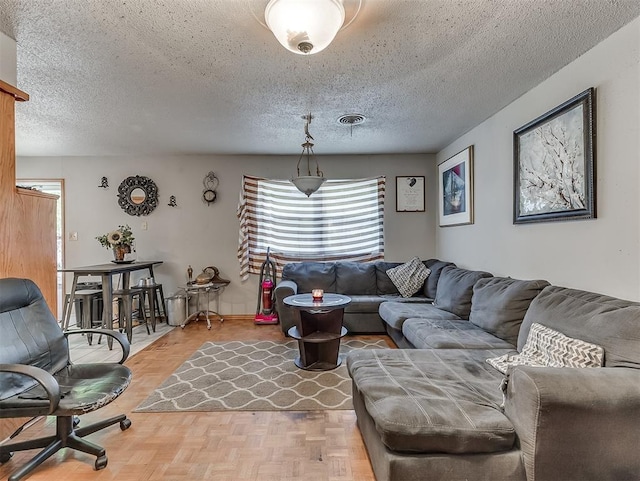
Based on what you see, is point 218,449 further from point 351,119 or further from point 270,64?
point 351,119

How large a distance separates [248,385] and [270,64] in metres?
2.40

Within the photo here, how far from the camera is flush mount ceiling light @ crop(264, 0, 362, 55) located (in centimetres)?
150

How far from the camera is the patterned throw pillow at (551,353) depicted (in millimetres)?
1619

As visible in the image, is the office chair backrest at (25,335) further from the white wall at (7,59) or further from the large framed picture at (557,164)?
the large framed picture at (557,164)

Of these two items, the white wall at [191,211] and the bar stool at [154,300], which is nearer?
the bar stool at [154,300]

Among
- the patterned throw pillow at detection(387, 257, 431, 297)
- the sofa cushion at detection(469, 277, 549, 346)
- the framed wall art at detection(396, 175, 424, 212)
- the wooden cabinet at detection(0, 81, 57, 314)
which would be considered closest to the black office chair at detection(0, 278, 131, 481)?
the wooden cabinet at detection(0, 81, 57, 314)

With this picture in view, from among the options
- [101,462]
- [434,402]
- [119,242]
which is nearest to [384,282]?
[434,402]

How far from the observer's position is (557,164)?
2396 millimetres

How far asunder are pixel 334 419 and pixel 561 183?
2237mm

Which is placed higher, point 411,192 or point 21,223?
point 411,192

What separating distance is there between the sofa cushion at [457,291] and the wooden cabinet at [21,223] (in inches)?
131

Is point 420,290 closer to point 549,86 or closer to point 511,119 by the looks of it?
point 511,119

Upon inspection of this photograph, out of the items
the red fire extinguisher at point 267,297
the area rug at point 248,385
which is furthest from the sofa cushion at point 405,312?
the red fire extinguisher at point 267,297

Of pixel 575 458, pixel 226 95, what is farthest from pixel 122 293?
pixel 575 458
